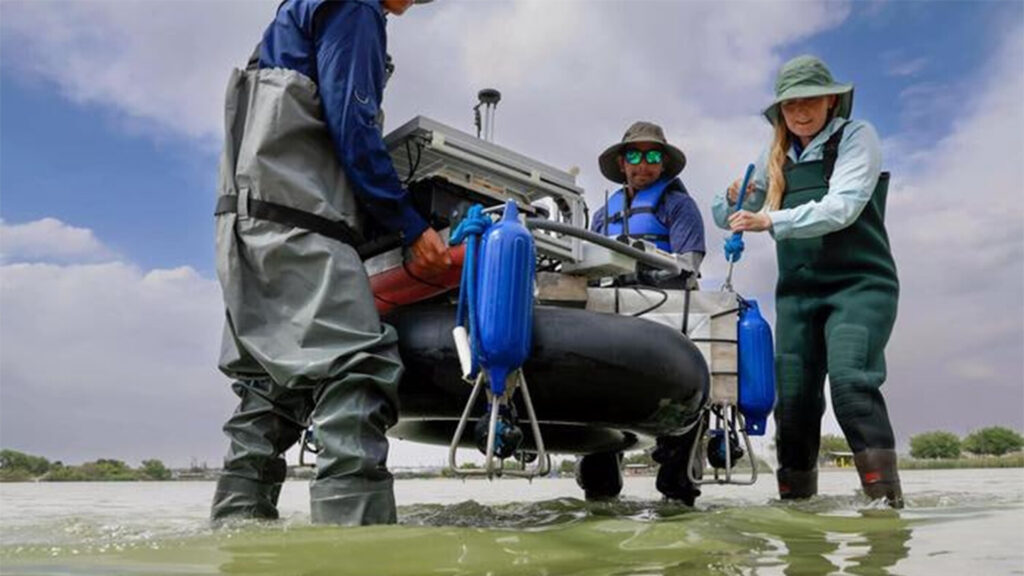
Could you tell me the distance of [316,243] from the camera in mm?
2752

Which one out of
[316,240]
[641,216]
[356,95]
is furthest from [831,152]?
[316,240]

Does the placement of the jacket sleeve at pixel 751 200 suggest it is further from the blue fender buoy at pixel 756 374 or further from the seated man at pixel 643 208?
the blue fender buoy at pixel 756 374

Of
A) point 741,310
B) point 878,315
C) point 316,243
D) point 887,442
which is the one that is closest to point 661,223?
point 741,310

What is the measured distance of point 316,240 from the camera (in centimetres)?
276

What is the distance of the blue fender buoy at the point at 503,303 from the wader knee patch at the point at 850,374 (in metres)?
1.70

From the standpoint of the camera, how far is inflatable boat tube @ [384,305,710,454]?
121 inches

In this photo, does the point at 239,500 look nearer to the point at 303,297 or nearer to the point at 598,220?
the point at 303,297

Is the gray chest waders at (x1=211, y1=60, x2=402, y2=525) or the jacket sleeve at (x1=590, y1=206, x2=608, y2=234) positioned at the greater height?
the jacket sleeve at (x1=590, y1=206, x2=608, y2=234)

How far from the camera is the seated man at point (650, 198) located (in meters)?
4.91

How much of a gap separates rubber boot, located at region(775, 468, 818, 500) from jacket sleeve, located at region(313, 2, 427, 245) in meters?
2.53

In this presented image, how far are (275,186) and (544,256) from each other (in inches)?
47.5

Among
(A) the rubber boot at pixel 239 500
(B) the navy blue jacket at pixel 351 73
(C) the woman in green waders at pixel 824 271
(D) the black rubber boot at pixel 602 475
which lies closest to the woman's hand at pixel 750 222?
(C) the woman in green waders at pixel 824 271

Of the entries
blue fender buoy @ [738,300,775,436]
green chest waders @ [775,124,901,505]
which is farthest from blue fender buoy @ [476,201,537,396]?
green chest waders @ [775,124,901,505]

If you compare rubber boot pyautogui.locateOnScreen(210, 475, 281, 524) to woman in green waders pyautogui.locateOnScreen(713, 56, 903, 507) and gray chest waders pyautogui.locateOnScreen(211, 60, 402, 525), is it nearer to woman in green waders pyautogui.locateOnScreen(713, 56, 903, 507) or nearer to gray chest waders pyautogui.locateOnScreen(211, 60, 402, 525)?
gray chest waders pyautogui.locateOnScreen(211, 60, 402, 525)
